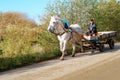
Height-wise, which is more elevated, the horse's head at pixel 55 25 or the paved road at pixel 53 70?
the horse's head at pixel 55 25

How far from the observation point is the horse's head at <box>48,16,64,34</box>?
62.0ft

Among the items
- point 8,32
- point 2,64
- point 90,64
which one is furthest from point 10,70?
point 8,32

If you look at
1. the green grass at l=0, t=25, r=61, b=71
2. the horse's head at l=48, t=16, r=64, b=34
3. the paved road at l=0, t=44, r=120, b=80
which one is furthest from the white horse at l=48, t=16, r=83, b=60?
the paved road at l=0, t=44, r=120, b=80

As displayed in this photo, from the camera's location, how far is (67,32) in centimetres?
1936

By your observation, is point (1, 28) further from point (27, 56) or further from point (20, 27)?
point (27, 56)

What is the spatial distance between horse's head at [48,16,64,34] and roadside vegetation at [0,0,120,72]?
53.5 inches

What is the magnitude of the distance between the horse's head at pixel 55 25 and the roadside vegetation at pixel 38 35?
1.36 meters

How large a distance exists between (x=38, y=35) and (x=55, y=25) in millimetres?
3346

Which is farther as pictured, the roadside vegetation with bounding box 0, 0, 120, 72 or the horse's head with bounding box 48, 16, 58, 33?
the horse's head with bounding box 48, 16, 58, 33

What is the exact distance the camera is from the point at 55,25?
749 inches

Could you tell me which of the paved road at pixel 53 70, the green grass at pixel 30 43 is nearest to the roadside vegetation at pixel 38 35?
the green grass at pixel 30 43

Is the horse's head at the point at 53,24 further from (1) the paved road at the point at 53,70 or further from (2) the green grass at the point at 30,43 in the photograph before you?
(1) the paved road at the point at 53,70

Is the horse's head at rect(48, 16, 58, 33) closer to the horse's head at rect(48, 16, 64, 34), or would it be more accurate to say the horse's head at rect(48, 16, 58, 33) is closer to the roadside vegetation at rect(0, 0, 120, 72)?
the horse's head at rect(48, 16, 64, 34)

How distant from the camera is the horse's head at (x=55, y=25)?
18891mm
